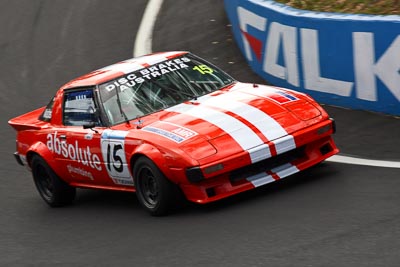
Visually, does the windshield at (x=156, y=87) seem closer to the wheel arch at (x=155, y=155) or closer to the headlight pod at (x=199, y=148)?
the wheel arch at (x=155, y=155)

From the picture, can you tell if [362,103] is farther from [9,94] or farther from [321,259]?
[9,94]

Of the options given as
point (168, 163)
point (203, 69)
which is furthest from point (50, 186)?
point (168, 163)

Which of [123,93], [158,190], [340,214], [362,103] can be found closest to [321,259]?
[340,214]

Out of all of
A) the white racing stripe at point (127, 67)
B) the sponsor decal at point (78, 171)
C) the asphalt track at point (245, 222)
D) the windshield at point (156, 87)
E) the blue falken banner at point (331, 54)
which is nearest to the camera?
the asphalt track at point (245, 222)

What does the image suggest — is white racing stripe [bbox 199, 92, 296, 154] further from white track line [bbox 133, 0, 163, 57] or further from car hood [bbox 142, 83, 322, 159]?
white track line [bbox 133, 0, 163, 57]

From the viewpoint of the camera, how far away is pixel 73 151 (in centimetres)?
959

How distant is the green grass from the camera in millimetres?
11586

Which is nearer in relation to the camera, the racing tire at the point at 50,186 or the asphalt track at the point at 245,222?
the asphalt track at the point at 245,222

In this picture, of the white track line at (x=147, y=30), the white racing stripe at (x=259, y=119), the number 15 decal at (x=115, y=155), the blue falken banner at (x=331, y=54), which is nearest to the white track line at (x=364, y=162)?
the white racing stripe at (x=259, y=119)

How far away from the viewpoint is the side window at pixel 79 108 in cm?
944

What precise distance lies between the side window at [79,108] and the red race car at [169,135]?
0.04 feet

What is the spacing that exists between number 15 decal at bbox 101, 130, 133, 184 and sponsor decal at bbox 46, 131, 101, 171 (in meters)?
0.20

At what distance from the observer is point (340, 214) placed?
7.41 metres

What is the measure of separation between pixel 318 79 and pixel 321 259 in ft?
17.7
